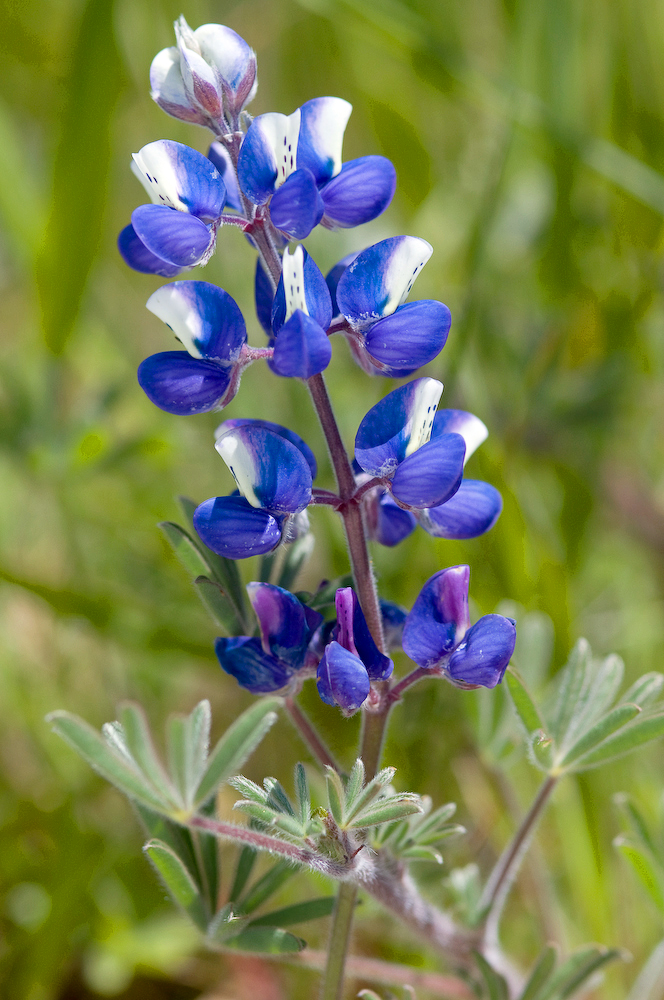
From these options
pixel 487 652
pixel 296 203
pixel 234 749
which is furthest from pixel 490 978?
pixel 296 203

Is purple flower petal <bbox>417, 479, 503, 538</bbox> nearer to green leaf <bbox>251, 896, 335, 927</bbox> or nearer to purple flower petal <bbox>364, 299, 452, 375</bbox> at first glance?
purple flower petal <bbox>364, 299, 452, 375</bbox>

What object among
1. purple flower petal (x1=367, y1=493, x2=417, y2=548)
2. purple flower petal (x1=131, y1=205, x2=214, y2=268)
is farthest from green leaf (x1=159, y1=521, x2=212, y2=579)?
purple flower petal (x1=131, y1=205, x2=214, y2=268)

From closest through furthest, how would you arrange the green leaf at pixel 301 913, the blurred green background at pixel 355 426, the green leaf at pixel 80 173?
the green leaf at pixel 301 913
the blurred green background at pixel 355 426
the green leaf at pixel 80 173

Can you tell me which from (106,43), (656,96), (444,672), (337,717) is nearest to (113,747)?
(444,672)

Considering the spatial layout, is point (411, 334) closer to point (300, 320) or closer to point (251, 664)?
point (300, 320)

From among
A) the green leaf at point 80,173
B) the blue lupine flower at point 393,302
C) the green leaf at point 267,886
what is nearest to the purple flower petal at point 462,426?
the blue lupine flower at point 393,302

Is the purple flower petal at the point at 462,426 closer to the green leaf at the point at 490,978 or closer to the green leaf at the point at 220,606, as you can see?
the green leaf at the point at 220,606
